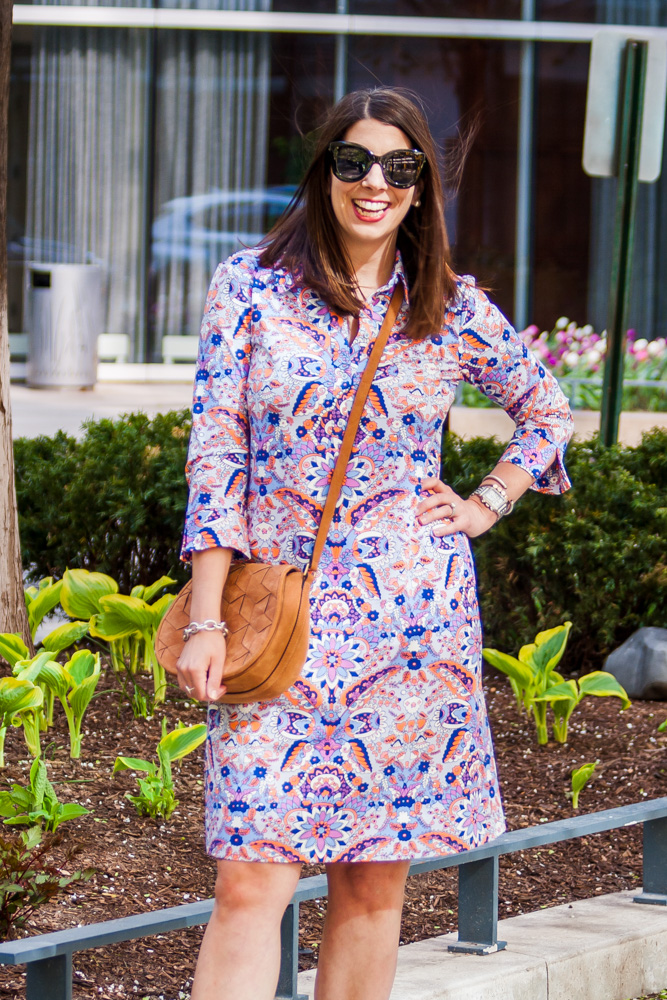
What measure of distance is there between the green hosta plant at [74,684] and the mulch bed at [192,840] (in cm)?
8

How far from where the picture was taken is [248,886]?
7.06ft

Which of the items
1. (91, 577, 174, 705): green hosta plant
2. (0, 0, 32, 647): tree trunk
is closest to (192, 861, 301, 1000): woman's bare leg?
(91, 577, 174, 705): green hosta plant

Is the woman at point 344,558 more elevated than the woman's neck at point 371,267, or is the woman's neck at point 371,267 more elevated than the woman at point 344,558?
the woman's neck at point 371,267

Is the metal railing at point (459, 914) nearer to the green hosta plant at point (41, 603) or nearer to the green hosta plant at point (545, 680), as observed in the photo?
the green hosta plant at point (545, 680)

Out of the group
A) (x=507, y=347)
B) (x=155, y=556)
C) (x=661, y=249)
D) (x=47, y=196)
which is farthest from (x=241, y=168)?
(x=507, y=347)

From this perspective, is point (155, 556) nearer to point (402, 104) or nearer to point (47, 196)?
point (402, 104)

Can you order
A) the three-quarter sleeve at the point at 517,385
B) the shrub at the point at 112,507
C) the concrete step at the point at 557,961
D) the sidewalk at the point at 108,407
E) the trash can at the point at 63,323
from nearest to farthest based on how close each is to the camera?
the three-quarter sleeve at the point at 517,385, the concrete step at the point at 557,961, the shrub at the point at 112,507, the sidewalk at the point at 108,407, the trash can at the point at 63,323

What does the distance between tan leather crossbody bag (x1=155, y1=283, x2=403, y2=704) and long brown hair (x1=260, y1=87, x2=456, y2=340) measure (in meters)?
0.16

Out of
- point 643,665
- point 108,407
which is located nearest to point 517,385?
point 643,665

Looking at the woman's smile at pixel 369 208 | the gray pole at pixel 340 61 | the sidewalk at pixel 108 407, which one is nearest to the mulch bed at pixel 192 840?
the woman's smile at pixel 369 208

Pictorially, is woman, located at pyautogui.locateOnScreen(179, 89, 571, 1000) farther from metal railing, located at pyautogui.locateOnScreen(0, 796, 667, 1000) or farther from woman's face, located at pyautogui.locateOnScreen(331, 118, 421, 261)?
metal railing, located at pyautogui.locateOnScreen(0, 796, 667, 1000)

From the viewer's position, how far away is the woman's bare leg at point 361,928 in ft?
7.61

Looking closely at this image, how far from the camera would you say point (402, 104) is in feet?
7.68

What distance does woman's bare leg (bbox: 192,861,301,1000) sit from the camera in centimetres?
213
